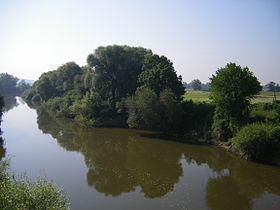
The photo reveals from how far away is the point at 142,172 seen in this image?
24.2 metres

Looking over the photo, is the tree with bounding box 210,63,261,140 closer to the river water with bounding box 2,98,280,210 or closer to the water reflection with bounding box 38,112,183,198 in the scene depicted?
the river water with bounding box 2,98,280,210

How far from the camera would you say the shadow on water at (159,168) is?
66.5ft

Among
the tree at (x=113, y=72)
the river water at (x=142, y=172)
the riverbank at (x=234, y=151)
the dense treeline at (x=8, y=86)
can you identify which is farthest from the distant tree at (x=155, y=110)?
the dense treeline at (x=8, y=86)

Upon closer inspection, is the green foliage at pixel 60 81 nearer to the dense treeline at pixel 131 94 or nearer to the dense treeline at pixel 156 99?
the dense treeline at pixel 131 94

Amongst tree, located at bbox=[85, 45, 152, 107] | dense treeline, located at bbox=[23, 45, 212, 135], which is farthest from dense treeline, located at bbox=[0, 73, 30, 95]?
tree, located at bbox=[85, 45, 152, 107]

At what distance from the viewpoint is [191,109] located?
40.2 metres

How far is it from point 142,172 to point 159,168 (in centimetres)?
217

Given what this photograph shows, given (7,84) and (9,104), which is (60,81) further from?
(7,84)

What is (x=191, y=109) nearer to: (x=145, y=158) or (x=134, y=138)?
(x=134, y=138)

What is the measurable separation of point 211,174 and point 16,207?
744 inches

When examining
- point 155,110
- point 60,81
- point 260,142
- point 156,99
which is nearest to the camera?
point 260,142

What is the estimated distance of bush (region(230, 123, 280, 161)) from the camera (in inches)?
1017

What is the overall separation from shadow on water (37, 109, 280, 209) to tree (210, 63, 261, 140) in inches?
158

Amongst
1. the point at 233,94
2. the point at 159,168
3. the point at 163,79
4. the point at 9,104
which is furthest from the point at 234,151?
the point at 9,104
